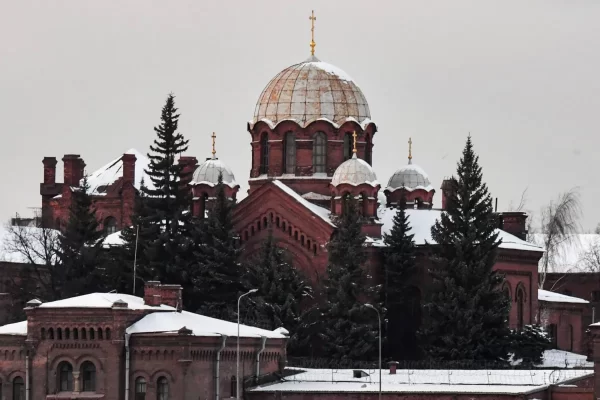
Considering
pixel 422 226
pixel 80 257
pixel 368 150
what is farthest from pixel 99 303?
pixel 368 150

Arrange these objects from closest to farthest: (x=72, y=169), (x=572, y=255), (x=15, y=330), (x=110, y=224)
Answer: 1. (x=15, y=330)
2. (x=110, y=224)
3. (x=72, y=169)
4. (x=572, y=255)

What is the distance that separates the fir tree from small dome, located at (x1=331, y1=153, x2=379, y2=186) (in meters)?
2.49

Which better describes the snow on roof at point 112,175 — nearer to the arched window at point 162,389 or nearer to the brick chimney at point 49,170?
the brick chimney at point 49,170

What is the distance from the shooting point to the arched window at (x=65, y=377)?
84.7m

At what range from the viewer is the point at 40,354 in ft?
278

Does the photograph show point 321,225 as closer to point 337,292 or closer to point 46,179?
point 337,292

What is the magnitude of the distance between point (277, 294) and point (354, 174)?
709 cm

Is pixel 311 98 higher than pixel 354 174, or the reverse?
pixel 311 98

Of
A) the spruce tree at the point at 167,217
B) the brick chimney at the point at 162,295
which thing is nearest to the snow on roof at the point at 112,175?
the spruce tree at the point at 167,217

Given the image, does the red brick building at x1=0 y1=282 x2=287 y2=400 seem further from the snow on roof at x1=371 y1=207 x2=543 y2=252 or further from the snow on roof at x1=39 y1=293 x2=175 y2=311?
the snow on roof at x1=371 y1=207 x2=543 y2=252

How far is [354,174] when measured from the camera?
99250 mm

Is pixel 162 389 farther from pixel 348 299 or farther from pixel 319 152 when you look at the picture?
pixel 319 152

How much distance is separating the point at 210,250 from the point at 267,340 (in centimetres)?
1076

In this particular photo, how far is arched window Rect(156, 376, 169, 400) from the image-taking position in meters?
83.7
